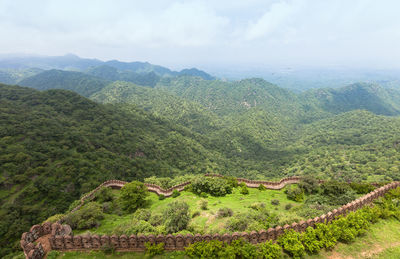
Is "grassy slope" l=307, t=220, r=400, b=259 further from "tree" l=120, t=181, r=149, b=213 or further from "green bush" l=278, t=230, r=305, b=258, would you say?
"tree" l=120, t=181, r=149, b=213

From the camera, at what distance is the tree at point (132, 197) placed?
30.8 meters

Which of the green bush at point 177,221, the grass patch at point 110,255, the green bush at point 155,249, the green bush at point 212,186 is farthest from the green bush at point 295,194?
the green bush at point 155,249

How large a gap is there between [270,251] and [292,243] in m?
2.01

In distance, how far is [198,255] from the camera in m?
A: 14.5

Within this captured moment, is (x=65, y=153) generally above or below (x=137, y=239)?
below

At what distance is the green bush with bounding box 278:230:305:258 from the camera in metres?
14.1

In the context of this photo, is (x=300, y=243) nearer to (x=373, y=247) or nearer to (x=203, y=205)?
(x=373, y=247)

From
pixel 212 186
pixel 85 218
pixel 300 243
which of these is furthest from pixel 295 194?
pixel 85 218

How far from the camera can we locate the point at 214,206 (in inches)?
1115

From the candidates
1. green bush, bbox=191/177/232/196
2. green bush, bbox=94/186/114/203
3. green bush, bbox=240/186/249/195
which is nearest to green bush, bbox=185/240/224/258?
green bush, bbox=191/177/232/196

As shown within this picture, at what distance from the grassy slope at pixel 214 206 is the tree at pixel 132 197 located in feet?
6.17

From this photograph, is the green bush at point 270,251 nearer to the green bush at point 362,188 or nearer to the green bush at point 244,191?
the green bush at point 244,191

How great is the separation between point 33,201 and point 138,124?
89249 millimetres

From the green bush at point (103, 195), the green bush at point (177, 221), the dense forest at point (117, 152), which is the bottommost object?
the dense forest at point (117, 152)
